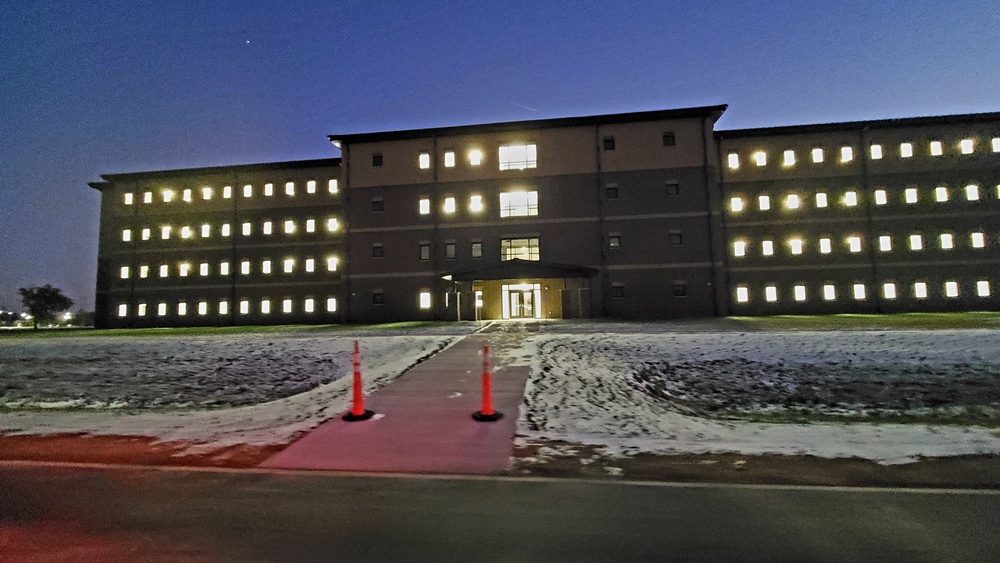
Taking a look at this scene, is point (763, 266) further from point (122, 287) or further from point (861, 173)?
point (122, 287)

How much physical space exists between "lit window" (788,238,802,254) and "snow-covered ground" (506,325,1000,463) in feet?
69.9

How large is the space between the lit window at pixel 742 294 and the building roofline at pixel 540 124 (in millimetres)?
12849

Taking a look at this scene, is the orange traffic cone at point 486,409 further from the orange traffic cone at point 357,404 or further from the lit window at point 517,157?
the lit window at point 517,157

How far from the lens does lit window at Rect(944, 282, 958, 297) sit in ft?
109

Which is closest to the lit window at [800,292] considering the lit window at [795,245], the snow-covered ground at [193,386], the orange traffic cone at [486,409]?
the lit window at [795,245]

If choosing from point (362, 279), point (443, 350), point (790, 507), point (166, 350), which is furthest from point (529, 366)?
point (362, 279)

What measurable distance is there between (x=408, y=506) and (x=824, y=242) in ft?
132

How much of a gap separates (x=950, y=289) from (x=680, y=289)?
19289 millimetres

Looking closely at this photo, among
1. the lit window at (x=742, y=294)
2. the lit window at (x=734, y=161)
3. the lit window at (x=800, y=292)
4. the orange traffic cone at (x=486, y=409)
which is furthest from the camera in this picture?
the lit window at (x=734, y=161)

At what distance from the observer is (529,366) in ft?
35.3

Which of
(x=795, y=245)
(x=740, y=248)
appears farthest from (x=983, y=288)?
(x=740, y=248)

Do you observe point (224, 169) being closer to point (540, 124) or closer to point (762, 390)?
point (540, 124)

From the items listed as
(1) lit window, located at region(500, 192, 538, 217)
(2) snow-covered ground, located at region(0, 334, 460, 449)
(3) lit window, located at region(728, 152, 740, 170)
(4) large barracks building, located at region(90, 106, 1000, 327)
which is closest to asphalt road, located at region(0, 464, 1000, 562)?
(2) snow-covered ground, located at region(0, 334, 460, 449)

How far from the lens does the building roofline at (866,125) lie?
33847 millimetres
